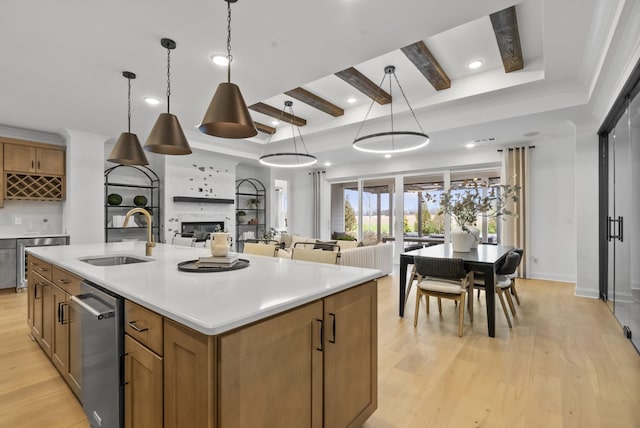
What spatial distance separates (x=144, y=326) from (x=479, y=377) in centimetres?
227

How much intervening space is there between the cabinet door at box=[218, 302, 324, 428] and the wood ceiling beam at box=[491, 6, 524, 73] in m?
2.92

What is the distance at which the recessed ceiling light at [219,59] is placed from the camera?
286 centimetres

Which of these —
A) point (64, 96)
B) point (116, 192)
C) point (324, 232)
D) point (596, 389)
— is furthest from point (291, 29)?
point (324, 232)

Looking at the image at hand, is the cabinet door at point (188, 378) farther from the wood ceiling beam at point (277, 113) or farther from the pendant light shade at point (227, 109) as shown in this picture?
the wood ceiling beam at point (277, 113)

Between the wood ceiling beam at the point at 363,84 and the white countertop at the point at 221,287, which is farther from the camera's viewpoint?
the wood ceiling beam at the point at 363,84

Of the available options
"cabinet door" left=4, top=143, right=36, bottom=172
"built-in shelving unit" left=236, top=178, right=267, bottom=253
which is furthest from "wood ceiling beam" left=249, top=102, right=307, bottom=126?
"cabinet door" left=4, top=143, right=36, bottom=172

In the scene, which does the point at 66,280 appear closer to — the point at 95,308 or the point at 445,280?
the point at 95,308

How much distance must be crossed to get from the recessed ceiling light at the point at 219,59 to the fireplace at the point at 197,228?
401 cm

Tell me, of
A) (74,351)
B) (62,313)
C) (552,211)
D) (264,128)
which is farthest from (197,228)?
(552,211)

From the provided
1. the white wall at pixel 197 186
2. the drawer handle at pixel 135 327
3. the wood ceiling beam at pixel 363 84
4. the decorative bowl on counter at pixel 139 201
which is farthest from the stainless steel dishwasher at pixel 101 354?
the white wall at pixel 197 186

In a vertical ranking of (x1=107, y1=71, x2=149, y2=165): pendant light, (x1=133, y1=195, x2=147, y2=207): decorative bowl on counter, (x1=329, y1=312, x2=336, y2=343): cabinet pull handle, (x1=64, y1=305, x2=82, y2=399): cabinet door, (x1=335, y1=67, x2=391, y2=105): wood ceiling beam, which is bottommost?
(x1=64, y1=305, x2=82, y2=399): cabinet door

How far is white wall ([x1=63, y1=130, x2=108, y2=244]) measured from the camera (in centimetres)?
508

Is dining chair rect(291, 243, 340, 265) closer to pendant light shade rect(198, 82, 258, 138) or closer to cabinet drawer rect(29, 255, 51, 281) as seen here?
pendant light shade rect(198, 82, 258, 138)

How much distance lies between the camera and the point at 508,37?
295 centimetres
